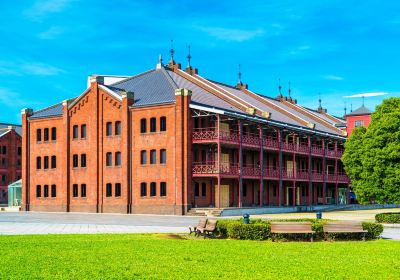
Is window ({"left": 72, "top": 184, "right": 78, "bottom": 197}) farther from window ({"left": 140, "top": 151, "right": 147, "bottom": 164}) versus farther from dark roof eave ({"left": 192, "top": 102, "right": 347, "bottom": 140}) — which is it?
dark roof eave ({"left": 192, "top": 102, "right": 347, "bottom": 140})

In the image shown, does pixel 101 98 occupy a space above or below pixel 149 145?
above

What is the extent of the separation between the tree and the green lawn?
15.7 meters

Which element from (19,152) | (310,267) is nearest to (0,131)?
(19,152)

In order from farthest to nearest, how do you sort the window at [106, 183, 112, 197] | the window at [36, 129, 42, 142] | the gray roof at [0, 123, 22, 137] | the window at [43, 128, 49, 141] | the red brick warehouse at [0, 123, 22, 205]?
1. the gray roof at [0, 123, 22, 137]
2. the red brick warehouse at [0, 123, 22, 205]
3. the window at [36, 129, 42, 142]
4. the window at [43, 128, 49, 141]
5. the window at [106, 183, 112, 197]

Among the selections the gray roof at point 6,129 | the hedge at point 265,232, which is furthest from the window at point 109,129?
the gray roof at point 6,129

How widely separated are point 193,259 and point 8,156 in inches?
3507

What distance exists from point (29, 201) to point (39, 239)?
42.0 meters

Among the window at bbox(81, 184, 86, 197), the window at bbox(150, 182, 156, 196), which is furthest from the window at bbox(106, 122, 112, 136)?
the window at bbox(150, 182, 156, 196)

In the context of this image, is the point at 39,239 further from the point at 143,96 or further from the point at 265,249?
the point at 143,96

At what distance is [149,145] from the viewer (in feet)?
172

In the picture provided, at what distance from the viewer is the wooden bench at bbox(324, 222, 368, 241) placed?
21453mm

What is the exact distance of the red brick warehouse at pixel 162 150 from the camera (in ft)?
165

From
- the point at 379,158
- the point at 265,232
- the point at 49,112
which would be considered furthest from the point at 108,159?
the point at 265,232

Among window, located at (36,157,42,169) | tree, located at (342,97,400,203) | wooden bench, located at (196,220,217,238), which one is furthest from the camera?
window, located at (36,157,42,169)
